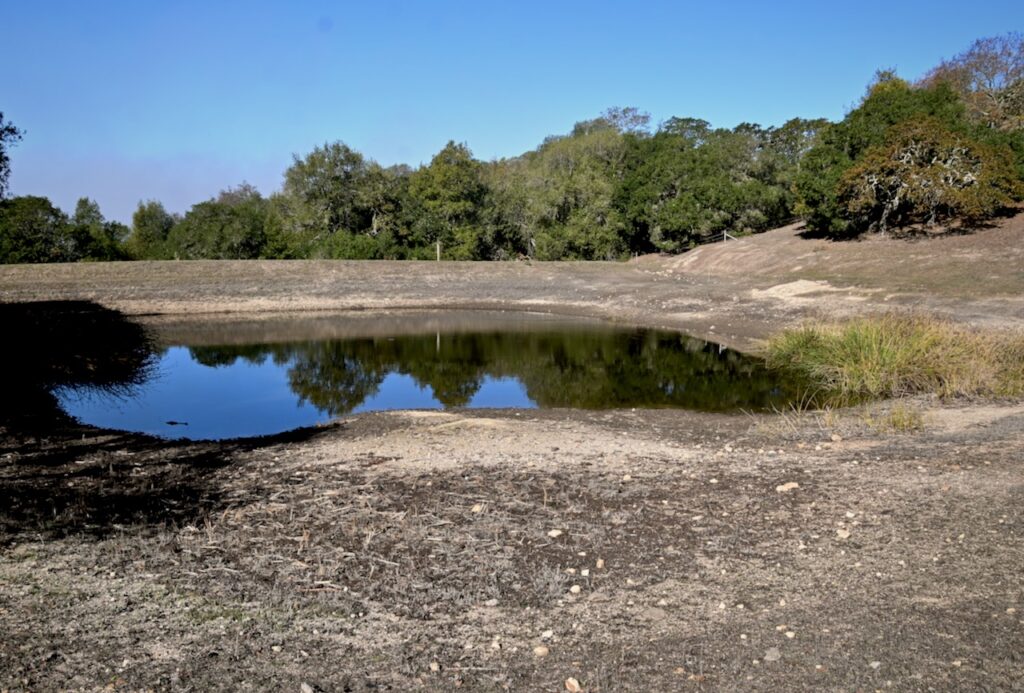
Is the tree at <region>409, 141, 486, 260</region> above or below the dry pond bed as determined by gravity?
above

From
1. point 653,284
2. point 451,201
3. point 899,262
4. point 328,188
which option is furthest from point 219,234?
point 899,262

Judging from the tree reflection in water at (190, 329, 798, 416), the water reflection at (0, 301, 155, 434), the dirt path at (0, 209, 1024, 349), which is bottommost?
the tree reflection in water at (190, 329, 798, 416)

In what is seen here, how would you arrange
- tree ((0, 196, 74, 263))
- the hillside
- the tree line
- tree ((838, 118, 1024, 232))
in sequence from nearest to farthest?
1. the hillside
2. tree ((838, 118, 1024, 232))
3. the tree line
4. tree ((0, 196, 74, 263))

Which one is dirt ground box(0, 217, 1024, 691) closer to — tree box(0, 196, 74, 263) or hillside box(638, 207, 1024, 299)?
hillside box(638, 207, 1024, 299)

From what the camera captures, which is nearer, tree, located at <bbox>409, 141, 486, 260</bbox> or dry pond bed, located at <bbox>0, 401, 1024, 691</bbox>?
dry pond bed, located at <bbox>0, 401, 1024, 691</bbox>

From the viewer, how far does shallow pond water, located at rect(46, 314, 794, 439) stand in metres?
15.8

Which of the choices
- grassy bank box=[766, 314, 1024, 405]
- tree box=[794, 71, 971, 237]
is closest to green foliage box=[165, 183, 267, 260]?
tree box=[794, 71, 971, 237]

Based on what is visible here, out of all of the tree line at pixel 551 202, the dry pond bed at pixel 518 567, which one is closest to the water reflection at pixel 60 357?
the dry pond bed at pixel 518 567

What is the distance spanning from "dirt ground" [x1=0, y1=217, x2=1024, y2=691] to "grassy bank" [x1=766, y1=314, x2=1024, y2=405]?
1447 millimetres

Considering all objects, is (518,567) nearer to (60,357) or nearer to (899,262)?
(60,357)

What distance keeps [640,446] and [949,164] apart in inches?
1336

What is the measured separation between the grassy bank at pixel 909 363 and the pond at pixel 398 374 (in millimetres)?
1175

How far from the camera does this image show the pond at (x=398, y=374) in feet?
52.0

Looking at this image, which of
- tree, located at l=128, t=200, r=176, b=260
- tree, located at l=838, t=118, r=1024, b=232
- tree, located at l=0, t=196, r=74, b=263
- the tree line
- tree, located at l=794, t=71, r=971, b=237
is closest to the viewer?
tree, located at l=838, t=118, r=1024, b=232
